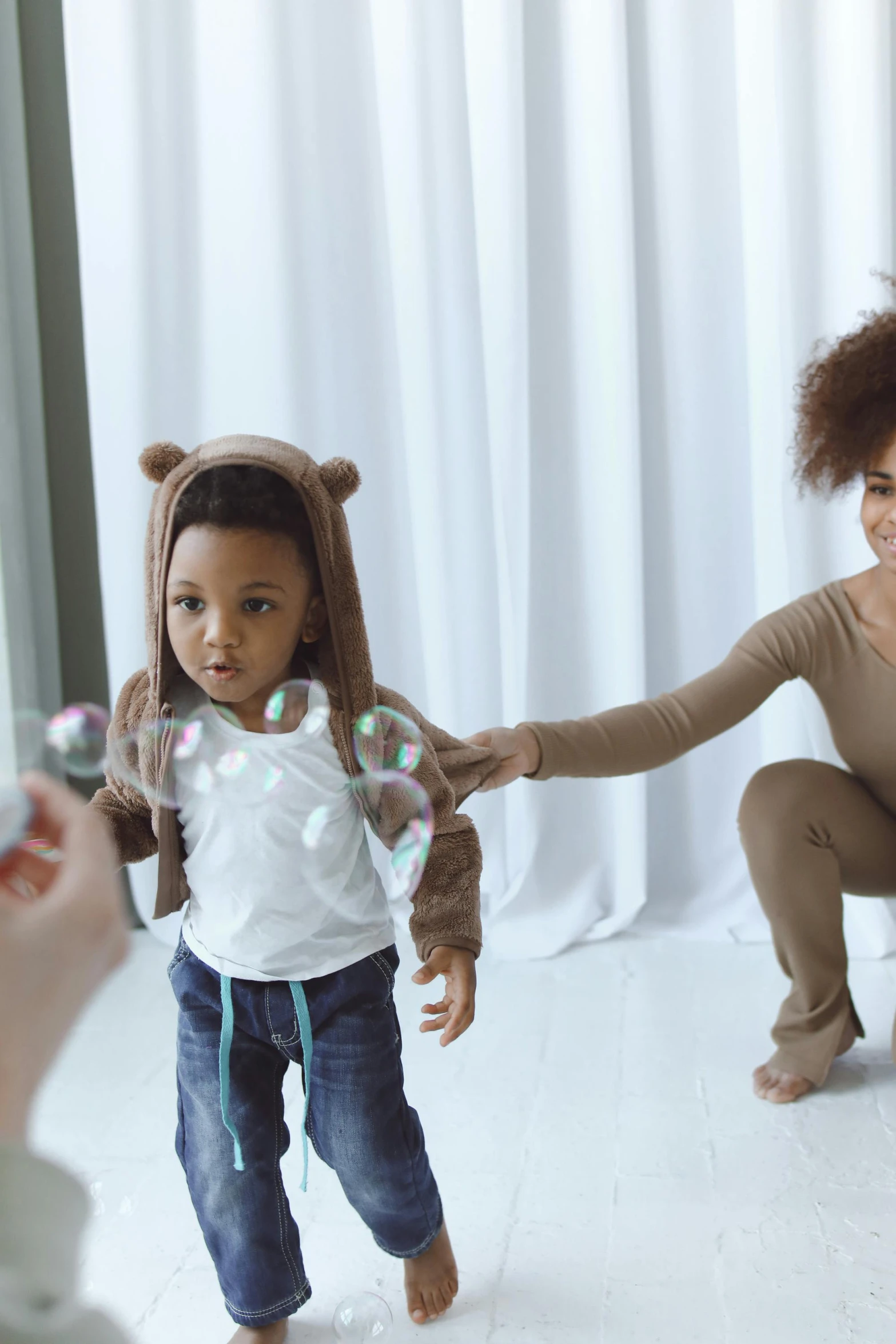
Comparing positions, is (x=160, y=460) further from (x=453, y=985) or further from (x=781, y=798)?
(x=781, y=798)

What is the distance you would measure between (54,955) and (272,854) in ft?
1.88

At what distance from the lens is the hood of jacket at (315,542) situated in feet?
3.47

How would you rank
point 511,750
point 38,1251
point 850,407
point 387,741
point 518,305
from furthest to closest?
1. point 518,305
2. point 850,407
3. point 511,750
4. point 387,741
5. point 38,1251

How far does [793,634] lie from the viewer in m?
1.65

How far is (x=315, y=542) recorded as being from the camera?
3.51ft

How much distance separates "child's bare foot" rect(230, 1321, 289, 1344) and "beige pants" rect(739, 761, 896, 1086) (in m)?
0.77

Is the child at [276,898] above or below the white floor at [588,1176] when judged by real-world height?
above

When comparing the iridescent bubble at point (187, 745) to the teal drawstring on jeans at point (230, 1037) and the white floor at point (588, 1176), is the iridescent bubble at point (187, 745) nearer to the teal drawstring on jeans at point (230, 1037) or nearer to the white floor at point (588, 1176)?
the teal drawstring on jeans at point (230, 1037)

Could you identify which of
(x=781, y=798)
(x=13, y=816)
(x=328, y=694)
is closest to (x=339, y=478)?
(x=328, y=694)

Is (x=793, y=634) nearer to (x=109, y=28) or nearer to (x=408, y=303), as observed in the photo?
(x=408, y=303)

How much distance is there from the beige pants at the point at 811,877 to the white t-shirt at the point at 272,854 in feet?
2.43

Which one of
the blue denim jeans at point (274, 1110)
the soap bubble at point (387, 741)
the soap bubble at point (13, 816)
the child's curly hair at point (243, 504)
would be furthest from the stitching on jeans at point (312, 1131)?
the soap bubble at point (13, 816)

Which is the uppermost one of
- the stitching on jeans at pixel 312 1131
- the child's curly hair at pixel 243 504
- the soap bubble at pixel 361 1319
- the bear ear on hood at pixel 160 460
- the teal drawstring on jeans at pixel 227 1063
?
the bear ear on hood at pixel 160 460

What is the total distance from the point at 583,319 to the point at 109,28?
95 cm
